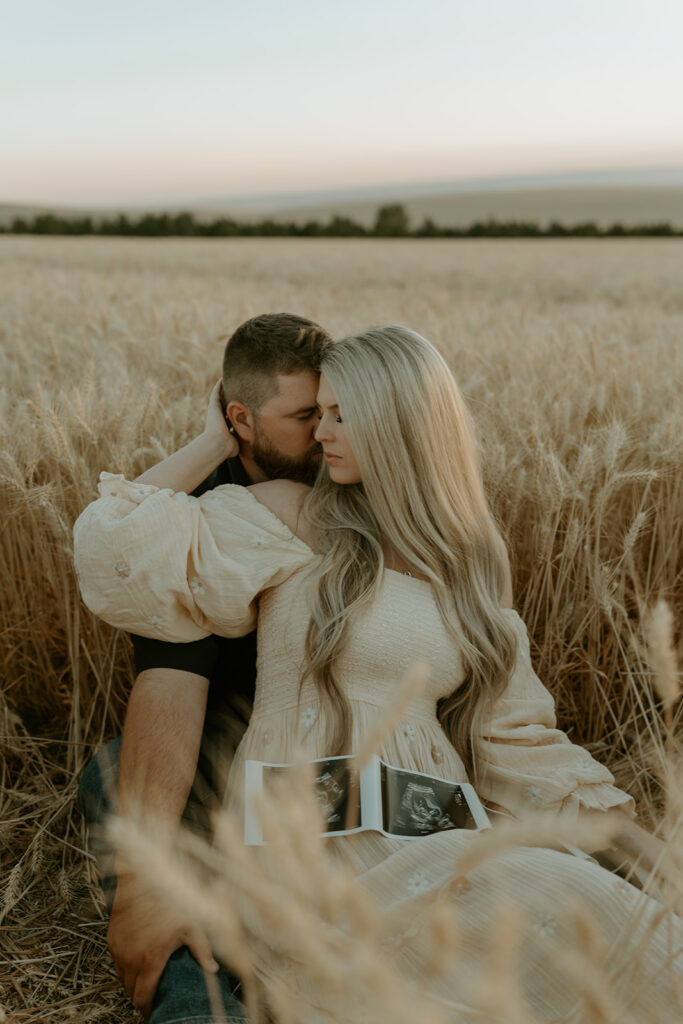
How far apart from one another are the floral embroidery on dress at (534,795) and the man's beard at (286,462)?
74 centimetres

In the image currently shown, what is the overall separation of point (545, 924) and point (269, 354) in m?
1.12

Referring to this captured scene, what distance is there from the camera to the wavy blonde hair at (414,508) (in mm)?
1507

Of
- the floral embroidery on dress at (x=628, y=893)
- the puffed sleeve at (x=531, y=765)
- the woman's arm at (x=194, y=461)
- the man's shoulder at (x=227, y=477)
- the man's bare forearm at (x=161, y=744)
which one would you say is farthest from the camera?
the man's shoulder at (x=227, y=477)

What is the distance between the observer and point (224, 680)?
1.72m

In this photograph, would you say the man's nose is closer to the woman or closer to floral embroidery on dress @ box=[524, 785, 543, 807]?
the woman

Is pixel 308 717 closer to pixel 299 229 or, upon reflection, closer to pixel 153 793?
pixel 153 793

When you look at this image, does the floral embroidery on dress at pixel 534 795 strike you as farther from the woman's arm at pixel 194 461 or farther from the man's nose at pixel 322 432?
the woman's arm at pixel 194 461

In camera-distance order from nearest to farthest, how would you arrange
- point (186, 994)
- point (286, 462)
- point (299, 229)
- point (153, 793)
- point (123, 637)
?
point (186, 994) → point (153, 793) → point (286, 462) → point (123, 637) → point (299, 229)

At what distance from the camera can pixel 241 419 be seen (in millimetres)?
1732

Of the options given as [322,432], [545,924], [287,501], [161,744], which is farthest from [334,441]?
[545,924]

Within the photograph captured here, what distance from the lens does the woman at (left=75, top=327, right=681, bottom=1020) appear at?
1.42m

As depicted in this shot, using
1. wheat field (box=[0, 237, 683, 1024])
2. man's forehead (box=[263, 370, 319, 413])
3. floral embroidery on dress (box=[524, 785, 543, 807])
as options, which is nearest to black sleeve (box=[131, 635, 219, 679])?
wheat field (box=[0, 237, 683, 1024])

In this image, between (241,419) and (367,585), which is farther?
(241,419)

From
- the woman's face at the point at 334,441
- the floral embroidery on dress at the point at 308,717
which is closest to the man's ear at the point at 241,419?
the woman's face at the point at 334,441
